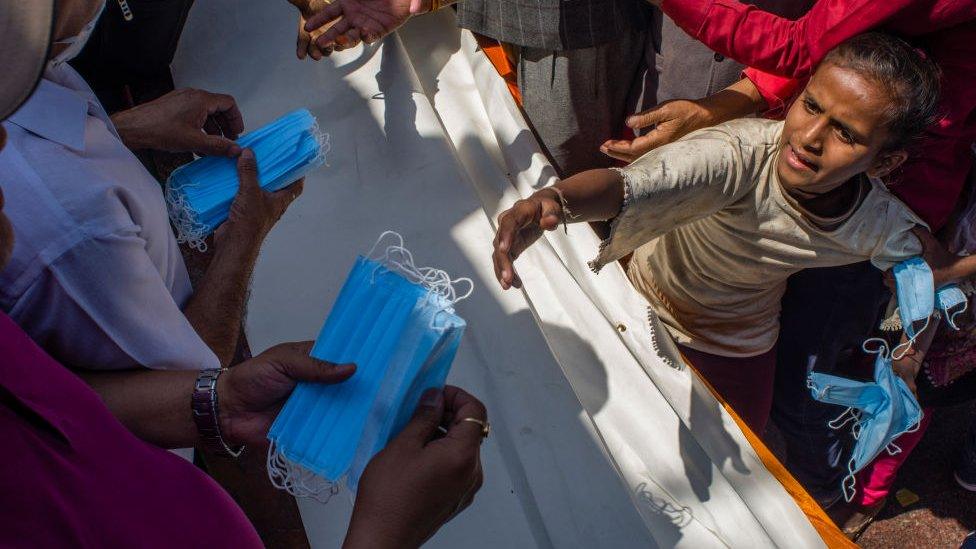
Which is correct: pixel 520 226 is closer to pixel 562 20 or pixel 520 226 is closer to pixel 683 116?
pixel 683 116

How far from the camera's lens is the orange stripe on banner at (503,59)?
7.24 ft

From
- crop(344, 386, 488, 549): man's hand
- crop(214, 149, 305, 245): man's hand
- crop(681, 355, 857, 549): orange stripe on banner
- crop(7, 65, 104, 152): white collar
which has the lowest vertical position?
crop(681, 355, 857, 549): orange stripe on banner

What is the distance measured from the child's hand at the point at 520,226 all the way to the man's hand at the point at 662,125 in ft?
1.24

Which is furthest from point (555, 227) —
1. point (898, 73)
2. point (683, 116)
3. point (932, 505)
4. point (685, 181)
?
point (932, 505)

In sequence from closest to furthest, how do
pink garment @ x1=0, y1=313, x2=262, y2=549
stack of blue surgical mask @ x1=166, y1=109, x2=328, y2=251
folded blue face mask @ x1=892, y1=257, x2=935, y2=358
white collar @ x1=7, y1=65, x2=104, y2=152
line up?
pink garment @ x1=0, y1=313, x2=262, y2=549 < white collar @ x1=7, y1=65, x2=104, y2=152 < folded blue face mask @ x1=892, y1=257, x2=935, y2=358 < stack of blue surgical mask @ x1=166, y1=109, x2=328, y2=251

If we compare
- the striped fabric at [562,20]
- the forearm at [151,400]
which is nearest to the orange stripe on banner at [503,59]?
the striped fabric at [562,20]

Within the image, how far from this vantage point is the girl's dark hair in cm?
133

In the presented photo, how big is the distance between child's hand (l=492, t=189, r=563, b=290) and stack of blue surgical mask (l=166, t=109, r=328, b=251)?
58 centimetres

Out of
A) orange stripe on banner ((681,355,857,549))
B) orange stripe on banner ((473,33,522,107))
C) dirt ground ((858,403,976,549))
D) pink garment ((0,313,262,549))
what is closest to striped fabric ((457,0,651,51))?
orange stripe on banner ((473,33,522,107))

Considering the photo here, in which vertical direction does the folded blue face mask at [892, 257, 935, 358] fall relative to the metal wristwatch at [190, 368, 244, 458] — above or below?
below

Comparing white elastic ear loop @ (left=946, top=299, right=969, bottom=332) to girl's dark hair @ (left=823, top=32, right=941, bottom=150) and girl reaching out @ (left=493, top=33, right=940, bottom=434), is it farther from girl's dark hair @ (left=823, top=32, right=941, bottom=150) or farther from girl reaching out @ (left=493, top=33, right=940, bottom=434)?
girl's dark hair @ (left=823, top=32, right=941, bottom=150)

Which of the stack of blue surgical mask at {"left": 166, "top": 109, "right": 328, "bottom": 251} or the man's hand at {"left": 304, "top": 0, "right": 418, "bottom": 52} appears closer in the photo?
the stack of blue surgical mask at {"left": 166, "top": 109, "right": 328, "bottom": 251}

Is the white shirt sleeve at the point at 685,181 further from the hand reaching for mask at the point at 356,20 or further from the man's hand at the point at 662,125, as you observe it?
the hand reaching for mask at the point at 356,20

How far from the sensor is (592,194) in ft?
4.61
